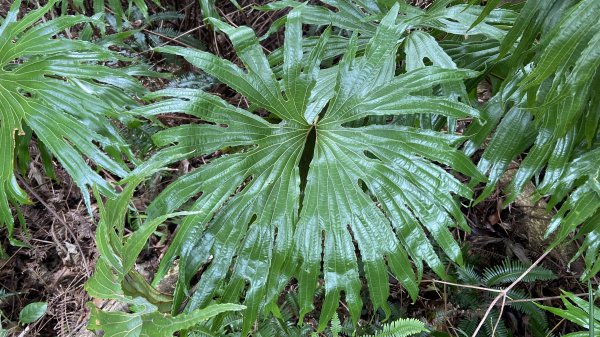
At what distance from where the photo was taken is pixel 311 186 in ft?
4.47

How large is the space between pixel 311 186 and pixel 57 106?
812mm

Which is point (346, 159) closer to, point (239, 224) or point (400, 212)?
point (400, 212)

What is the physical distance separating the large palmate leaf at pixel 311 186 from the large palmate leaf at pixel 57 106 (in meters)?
0.30

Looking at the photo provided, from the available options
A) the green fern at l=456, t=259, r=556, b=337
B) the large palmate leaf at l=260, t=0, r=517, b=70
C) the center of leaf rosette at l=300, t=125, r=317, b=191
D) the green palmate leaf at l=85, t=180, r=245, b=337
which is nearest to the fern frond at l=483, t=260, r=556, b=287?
the green fern at l=456, t=259, r=556, b=337

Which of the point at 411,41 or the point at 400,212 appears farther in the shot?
the point at 411,41

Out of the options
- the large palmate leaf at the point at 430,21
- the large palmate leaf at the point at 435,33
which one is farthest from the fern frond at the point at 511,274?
the large palmate leaf at the point at 430,21

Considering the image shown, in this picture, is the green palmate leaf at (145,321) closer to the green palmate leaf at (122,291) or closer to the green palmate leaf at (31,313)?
the green palmate leaf at (122,291)

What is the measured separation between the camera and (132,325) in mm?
1020

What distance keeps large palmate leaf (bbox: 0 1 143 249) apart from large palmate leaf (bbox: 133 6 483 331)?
30cm

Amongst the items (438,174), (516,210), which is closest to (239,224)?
(438,174)

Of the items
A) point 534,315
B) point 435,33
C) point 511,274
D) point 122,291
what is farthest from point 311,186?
point 534,315

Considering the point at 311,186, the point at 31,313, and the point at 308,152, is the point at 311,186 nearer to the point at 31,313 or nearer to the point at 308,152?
the point at 308,152

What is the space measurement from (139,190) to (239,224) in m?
1.78

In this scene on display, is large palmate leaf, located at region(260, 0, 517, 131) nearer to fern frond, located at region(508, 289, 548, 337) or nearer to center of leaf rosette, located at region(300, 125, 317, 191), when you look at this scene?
center of leaf rosette, located at region(300, 125, 317, 191)
